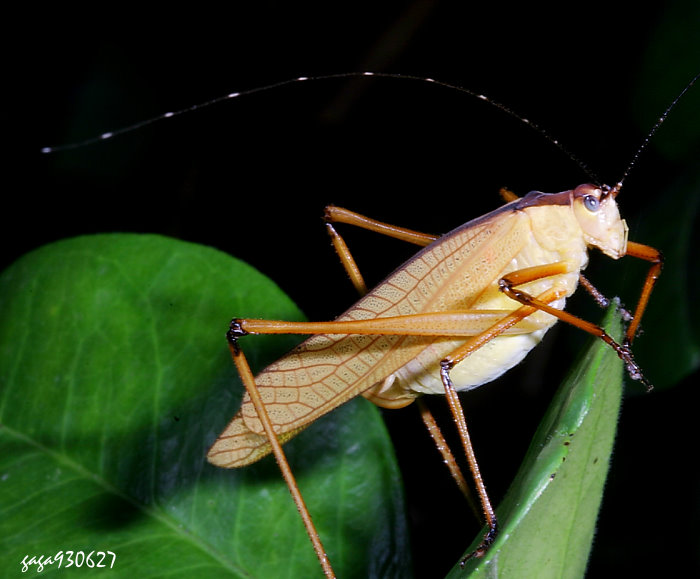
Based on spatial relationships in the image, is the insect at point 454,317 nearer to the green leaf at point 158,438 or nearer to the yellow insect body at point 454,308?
the yellow insect body at point 454,308

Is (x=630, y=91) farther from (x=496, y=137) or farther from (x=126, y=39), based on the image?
(x=126, y=39)

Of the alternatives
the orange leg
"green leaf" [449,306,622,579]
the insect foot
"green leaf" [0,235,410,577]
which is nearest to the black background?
the orange leg

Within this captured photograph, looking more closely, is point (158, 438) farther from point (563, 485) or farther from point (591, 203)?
point (591, 203)

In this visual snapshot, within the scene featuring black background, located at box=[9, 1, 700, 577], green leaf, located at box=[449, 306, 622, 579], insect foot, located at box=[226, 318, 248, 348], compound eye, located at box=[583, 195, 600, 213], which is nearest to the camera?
green leaf, located at box=[449, 306, 622, 579]

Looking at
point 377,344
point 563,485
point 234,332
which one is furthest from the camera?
point 377,344

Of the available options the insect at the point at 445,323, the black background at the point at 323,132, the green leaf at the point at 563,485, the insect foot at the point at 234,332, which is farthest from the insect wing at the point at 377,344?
the black background at the point at 323,132

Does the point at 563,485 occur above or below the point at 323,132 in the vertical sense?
below

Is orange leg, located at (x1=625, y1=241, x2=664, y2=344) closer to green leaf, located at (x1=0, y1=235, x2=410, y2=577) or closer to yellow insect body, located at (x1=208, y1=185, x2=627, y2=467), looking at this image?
yellow insect body, located at (x1=208, y1=185, x2=627, y2=467)

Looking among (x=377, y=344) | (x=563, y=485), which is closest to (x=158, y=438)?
(x=377, y=344)
